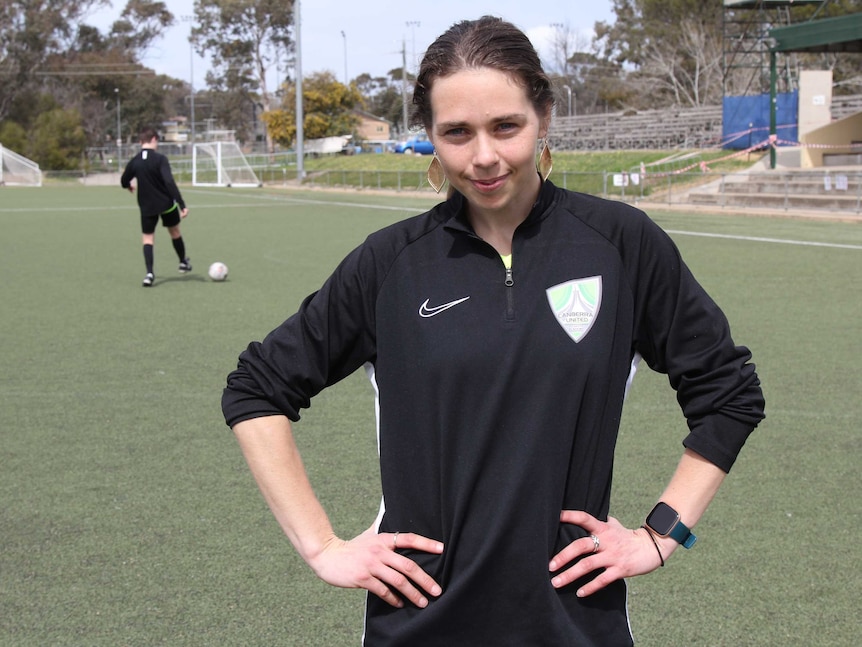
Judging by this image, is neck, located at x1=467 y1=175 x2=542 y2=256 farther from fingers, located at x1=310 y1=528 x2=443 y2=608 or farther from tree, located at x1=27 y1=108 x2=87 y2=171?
tree, located at x1=27 y1=108 x2=87 y2=171

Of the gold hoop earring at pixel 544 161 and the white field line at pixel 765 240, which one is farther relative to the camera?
the white field line at pixel 765 240

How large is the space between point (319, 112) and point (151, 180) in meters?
60.3

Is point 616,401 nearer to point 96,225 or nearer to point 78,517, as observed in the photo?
point 78,517

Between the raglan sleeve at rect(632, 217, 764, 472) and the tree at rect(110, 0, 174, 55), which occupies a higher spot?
the tree at rect(110, 0, 174, 55)

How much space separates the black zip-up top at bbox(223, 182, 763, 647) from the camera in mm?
2004

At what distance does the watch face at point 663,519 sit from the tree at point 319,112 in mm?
69970

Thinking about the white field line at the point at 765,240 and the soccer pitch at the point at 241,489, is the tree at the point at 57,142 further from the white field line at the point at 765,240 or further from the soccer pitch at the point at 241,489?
the soccer pitch at the point at 241,489

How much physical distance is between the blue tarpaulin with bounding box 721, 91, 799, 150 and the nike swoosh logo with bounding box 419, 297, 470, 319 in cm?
3397

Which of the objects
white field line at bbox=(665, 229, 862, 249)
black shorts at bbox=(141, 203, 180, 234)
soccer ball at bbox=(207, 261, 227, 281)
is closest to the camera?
black shorts at bbox=(141, 203, 180, 234)

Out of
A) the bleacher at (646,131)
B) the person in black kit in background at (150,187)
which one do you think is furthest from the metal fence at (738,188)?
the person in black kit in background at (150,187)

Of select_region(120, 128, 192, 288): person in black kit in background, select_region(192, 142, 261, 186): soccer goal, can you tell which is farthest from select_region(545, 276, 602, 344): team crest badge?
select_region(192, 142, 261, 186): soccer goal

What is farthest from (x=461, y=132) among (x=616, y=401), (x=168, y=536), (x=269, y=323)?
(x=269, y=323)

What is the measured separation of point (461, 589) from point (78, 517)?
144 inches

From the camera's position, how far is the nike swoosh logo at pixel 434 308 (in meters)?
2.06
